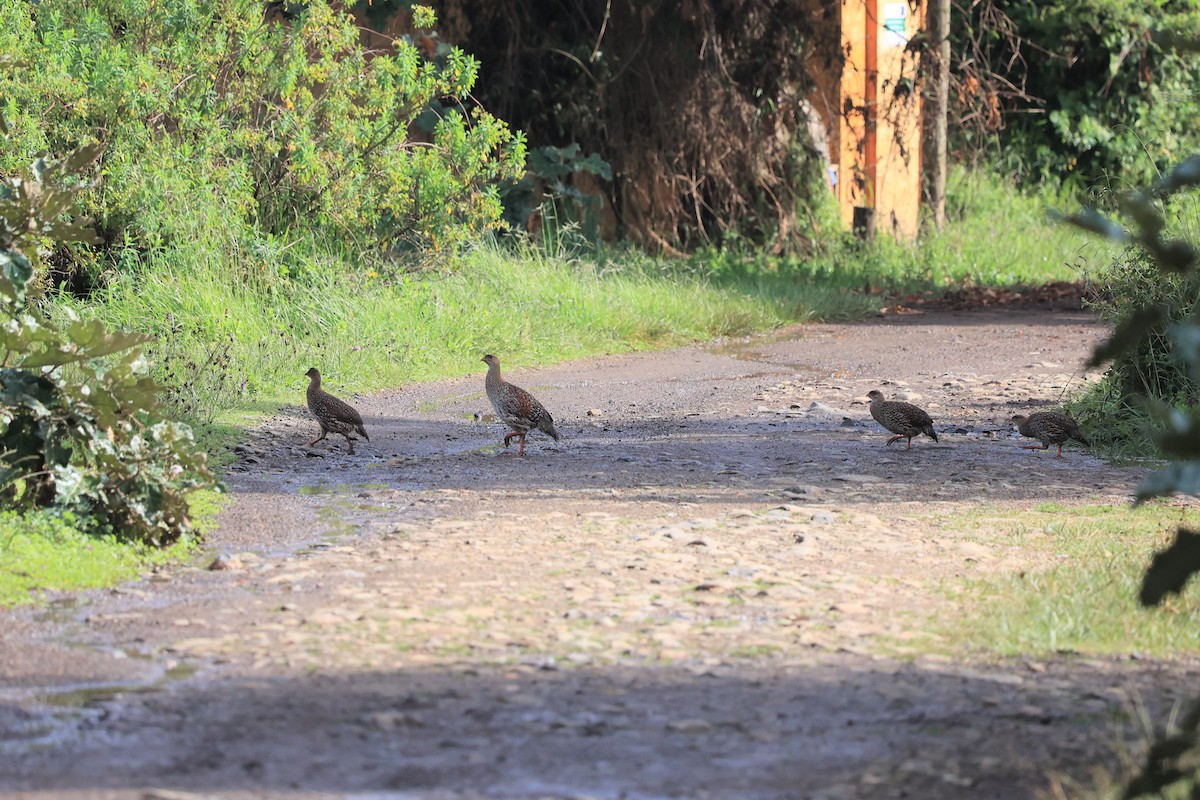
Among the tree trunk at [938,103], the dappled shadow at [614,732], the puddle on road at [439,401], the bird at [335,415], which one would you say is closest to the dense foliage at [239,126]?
the puddle on road at [439,401]

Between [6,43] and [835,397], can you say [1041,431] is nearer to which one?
[835,397]

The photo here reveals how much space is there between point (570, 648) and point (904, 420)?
5.05m

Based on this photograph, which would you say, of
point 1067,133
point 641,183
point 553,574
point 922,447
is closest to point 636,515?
point 553,574

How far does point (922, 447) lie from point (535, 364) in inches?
184

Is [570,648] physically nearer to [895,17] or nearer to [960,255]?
[960,255]

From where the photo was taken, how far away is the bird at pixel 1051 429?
985cm

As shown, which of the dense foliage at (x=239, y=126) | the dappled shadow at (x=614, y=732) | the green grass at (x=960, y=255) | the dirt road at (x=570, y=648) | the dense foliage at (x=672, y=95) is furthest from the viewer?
the dense foliage at (x=672, y=95)

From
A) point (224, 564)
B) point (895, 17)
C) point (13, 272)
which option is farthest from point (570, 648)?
point (895, 17)

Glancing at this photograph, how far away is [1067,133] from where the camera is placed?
80.2 feet

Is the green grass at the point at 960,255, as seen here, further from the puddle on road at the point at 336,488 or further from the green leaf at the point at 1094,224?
the green leaf at the point at 1094,224

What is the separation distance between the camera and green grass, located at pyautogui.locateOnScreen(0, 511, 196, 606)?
6.09 meters

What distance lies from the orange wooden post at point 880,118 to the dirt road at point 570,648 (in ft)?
40.2

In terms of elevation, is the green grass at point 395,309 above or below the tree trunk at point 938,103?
below

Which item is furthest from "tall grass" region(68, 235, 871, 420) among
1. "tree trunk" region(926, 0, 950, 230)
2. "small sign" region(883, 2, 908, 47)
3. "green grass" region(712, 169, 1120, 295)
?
"small sign" region(883, 2, 908, 47)
